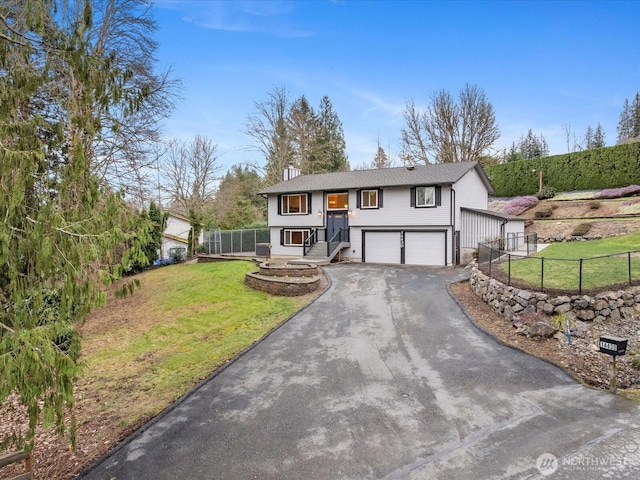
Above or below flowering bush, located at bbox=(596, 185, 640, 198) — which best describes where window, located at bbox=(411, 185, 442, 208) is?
below

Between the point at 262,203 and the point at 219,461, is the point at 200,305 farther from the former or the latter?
the point at 262,203

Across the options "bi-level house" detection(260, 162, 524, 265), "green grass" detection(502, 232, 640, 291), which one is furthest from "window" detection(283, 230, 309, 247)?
Result: "green grass" detection(502, 232, 640, 291)

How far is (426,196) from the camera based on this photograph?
1964cm

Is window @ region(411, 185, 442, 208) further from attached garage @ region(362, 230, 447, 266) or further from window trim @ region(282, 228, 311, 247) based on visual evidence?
window trim @ region(282, 228, 311, 247)

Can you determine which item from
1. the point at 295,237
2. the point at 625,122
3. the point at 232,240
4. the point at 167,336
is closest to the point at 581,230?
the point at 295,237

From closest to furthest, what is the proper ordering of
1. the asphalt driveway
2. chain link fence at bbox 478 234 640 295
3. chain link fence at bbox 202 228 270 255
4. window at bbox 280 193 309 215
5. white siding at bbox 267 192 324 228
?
the asphalt driveway → chain link fence at bbox 478 234 640 295 → white siding at bbox 267 192 324 228 → window at bbox 280 193 309 215 → chain link fence at bbox 202 228 270 255

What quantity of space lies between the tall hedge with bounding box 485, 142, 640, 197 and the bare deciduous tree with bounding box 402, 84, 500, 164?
3.29 meters

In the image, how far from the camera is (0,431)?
20.2 ft

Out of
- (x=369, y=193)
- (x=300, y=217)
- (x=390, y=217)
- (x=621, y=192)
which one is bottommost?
(x=390, y=217)

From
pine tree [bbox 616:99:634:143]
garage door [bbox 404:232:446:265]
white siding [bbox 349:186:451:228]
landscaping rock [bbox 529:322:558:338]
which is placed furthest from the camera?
pine tree [bbox 616:99:634:143]

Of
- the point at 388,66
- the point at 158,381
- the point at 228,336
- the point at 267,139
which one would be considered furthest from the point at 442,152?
the point at 158,381

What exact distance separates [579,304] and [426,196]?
36.3 feet

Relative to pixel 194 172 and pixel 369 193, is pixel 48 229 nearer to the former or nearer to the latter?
pixel 369 193

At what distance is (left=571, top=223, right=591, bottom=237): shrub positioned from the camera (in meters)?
21.5
